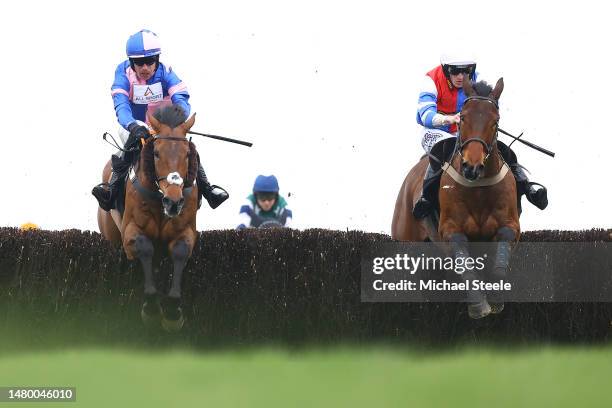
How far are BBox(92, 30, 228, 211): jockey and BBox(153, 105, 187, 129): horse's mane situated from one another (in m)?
0.53

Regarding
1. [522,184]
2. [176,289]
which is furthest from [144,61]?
[522,184]

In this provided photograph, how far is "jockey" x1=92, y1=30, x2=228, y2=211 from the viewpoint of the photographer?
1403 cm

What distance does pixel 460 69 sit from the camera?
46.5 ft

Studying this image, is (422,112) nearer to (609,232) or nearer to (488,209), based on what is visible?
(488,209)

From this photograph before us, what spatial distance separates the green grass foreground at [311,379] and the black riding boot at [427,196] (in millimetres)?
1445

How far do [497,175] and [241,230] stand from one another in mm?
3033

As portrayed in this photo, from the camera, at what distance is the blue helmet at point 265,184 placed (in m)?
19.8

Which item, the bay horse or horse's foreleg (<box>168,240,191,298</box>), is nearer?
the bay horse

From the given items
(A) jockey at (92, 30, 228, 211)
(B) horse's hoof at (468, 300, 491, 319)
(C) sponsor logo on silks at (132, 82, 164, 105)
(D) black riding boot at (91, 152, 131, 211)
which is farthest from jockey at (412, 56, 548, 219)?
(D) black riding boot at (91, 152, 131, 211)

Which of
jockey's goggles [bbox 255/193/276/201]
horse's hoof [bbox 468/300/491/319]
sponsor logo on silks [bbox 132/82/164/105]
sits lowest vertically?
horse's hoof [bbox 468/300/491/319]

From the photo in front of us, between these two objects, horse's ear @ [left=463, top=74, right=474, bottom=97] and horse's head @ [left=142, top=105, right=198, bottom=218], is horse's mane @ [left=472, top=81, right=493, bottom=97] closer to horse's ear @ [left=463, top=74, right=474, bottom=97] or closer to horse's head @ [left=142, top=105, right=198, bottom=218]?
horse's ear @ [left=463, top=74, right=474, bottom=97]

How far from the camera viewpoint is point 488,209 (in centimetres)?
1326

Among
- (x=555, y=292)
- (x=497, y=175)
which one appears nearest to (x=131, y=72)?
(x=497, y=175)

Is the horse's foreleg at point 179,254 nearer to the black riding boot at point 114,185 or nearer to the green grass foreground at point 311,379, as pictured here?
the green grass foreground at point 311,379
